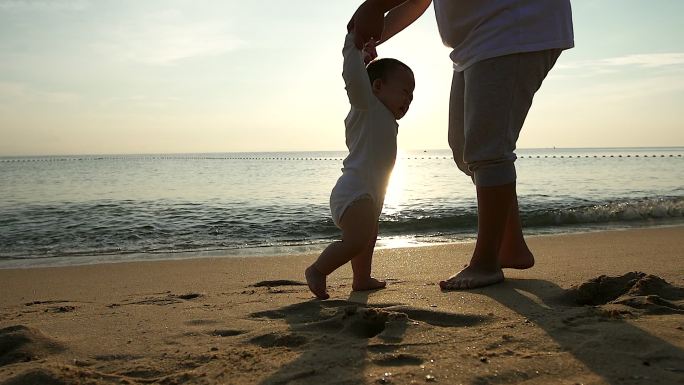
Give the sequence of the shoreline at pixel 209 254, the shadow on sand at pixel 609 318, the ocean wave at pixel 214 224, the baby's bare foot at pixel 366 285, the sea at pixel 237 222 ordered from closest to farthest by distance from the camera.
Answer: the shadow on sand at pixel 609 318 → the baby's bare foot at pixel 366 285 → the shoreline at pixel 209 254 → the sea at pixel 237 222 → the ocean wave at pixel 214 224

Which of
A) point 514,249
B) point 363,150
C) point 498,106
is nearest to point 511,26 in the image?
point 498,106

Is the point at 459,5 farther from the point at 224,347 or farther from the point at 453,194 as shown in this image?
the point at 453,194

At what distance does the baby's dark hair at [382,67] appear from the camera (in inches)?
111

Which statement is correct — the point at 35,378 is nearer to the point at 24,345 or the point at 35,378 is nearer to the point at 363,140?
the point at 24,345

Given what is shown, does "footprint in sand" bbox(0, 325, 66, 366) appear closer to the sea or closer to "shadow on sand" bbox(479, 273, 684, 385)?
"shadow on sand" bbox(479, 273, 684, 385)

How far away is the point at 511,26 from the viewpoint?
2664 millimetres

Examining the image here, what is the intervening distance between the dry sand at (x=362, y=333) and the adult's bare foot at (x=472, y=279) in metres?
0.06

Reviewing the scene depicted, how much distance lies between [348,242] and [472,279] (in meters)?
0.63

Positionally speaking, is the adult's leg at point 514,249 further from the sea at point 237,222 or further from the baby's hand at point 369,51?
the sea at point 237,222

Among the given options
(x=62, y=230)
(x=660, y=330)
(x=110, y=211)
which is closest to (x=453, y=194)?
(x=110, y=211)

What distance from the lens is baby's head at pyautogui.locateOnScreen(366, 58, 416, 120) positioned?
2822 millimetres

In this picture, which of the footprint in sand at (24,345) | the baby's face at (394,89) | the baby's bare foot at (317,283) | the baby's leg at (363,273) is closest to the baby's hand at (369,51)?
the baby's face at (394,89)

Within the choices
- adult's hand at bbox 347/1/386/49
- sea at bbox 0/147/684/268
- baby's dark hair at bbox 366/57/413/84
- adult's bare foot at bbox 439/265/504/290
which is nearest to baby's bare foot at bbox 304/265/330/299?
adult's bare foot at bbox 439/265/504/290

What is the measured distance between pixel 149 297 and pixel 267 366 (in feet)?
5.18
